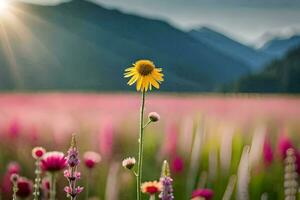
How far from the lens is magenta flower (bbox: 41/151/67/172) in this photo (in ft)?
3.62

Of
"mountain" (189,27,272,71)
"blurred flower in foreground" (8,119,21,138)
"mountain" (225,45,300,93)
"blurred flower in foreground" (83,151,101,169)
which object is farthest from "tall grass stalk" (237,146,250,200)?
"mountain" (189,27,272,71)

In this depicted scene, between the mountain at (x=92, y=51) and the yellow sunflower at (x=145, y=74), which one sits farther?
the mountain at (x=92, y=51)

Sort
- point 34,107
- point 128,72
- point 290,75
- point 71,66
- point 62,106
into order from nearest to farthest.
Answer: point 128,72, point 34,107, point 62,106, point 290,75, point 71,66

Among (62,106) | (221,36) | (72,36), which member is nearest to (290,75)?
(62,106)

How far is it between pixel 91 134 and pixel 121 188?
0.47 meters

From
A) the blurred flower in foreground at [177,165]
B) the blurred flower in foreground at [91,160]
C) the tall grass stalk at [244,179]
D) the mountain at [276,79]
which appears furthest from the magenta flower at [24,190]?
the mountain at [276,79]

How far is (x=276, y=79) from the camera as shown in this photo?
182 ft

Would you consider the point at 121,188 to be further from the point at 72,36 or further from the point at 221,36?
the point at 221,36

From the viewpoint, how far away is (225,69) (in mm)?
155125

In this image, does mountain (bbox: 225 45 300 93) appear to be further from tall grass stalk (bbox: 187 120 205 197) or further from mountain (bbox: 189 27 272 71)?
mountain (bbox: 189 27 272 71)

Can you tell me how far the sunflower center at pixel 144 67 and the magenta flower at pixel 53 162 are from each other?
0.28 metres

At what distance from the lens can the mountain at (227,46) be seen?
559 feet

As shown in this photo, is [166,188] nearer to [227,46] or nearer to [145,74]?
[145,74]

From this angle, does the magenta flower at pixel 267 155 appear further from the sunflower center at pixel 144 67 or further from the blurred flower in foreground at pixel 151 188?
the blurred flower in foreground at pixel 151 188
